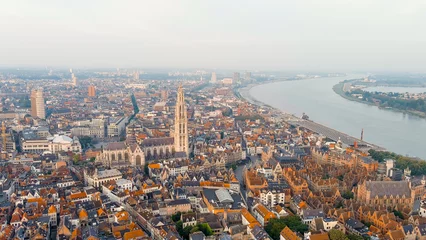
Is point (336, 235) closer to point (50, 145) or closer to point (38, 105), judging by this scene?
point (50, 145)

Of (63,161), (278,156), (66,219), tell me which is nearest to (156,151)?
(63,161)

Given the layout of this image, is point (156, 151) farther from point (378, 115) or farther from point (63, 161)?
point (378, 115)

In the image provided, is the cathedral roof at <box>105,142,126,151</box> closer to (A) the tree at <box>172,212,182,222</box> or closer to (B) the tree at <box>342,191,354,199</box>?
(A) the tree at <box>172,212,182,222</box>

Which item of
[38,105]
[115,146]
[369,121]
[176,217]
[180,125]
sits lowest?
[369,121]

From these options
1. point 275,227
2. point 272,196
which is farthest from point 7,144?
point 275,227

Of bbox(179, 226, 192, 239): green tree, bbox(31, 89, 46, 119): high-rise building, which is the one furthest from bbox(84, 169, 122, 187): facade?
bbox(31, 89, 46, 119): high-rise building

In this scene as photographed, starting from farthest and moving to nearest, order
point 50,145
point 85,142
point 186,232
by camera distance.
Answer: point 85,142
point 50,145
point 186,232
